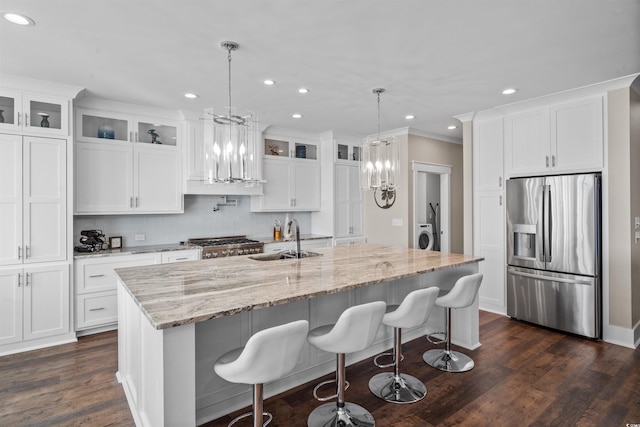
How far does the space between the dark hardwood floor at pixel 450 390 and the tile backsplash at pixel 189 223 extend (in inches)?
55.6

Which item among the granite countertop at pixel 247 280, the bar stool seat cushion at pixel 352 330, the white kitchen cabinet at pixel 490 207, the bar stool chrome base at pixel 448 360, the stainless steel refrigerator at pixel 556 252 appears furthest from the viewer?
the white kitchen cabinet at pixel 490 207

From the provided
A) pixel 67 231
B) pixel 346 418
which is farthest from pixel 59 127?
pixel 346 418

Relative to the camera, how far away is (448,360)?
3031 millimetres

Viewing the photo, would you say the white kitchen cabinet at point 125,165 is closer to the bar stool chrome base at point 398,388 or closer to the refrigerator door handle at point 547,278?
the bar stool chrome base at point 398,388

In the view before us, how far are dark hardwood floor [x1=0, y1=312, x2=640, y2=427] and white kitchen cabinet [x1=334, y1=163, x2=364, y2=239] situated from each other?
2709 millimetres

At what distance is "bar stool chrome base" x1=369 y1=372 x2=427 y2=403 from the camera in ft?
8.10

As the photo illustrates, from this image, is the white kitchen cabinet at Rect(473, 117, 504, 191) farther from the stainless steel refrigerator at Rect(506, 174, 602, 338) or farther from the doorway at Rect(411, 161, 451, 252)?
the doorway at Rect(411, 161, 451, 252)

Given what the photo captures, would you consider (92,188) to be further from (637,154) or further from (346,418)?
(637,154)

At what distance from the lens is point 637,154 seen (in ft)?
11.7

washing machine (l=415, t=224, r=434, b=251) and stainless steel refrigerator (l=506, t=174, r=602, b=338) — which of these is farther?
washing machine (l=415, t=224, r=434, b=251)

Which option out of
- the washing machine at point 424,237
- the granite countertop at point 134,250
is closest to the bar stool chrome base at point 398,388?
the granite countertop at point 134,250

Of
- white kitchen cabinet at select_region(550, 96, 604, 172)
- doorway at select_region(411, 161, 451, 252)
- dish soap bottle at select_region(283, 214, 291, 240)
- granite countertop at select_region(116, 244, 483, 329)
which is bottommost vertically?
granite countertop at select_region(116, 244, 483, 329)

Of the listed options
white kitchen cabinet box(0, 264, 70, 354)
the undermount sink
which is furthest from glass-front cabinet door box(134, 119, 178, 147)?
the undermount sink

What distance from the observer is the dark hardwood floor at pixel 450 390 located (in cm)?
226
